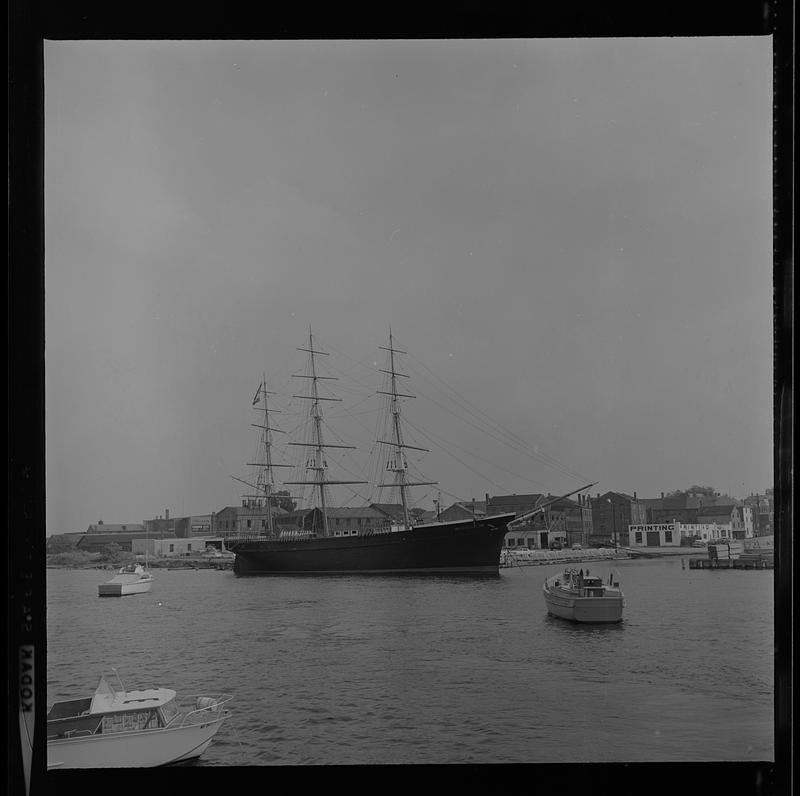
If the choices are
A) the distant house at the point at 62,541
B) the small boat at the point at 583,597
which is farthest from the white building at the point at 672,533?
the distant house at the point at 62,541

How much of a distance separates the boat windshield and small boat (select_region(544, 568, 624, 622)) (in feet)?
5.38

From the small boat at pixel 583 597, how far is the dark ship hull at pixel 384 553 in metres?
0.29

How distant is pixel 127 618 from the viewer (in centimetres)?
344

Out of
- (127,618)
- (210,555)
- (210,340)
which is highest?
(210,340)

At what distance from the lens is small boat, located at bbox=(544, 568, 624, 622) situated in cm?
362

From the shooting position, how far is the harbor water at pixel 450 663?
3.12 meters

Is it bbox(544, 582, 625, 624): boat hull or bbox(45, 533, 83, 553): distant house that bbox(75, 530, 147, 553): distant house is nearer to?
bbox(45, 533, 83, 553): distant house

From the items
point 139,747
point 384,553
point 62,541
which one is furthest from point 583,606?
point 62,541

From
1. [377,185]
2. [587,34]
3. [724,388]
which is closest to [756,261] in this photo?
[724,388]

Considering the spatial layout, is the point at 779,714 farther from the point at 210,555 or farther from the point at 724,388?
the point at 210,555

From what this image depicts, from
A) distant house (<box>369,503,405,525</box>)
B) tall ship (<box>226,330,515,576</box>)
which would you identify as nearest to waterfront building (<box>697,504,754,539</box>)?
tall ship (<box>226,330,515,576</box>)

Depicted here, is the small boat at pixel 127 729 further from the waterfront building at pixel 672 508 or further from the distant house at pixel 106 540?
the waterfront building at pixel 672 508

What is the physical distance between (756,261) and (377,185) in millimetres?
1389

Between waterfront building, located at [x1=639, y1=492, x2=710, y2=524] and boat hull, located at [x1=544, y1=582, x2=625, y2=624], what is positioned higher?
waterfront building, located at [x1=639, y1=492, x2=710, y2=524]
